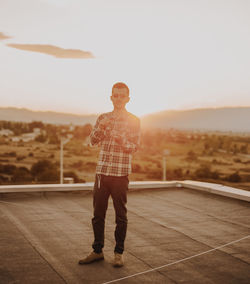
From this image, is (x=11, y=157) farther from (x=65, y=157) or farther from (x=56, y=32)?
(x=56, y=32)

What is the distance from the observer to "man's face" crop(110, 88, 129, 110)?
2.90 meters

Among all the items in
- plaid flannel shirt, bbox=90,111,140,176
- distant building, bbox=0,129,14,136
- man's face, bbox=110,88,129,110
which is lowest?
distant building, bbox=0,129,14,136

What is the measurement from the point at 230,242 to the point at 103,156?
4.76ft

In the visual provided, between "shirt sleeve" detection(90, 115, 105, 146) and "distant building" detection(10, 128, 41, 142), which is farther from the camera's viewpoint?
"distant building" detection(10, 128, 41, 142)

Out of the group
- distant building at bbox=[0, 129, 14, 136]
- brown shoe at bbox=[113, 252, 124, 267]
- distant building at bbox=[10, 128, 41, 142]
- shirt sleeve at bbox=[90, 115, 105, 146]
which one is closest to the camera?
brown shoe at bbox=[113, 252, 124, 267]

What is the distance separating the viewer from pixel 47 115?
206 feet

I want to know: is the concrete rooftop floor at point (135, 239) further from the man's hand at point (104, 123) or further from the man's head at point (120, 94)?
the man's head at point (120, 94)

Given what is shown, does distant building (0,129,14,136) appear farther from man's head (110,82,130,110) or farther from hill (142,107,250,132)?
man's head (110,82,130,110)

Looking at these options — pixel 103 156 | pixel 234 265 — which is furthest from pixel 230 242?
pixel 103 156

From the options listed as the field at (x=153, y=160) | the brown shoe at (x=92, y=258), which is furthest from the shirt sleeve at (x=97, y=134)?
the field at (x=153, y=160)

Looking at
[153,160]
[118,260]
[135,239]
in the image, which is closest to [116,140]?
[118,260]

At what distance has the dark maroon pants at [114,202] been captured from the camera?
2.86 meters

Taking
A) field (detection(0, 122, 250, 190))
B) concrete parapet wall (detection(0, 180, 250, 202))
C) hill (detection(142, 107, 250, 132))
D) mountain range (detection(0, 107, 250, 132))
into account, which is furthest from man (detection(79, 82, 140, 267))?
hill (detection(142, 107, 250, 132))

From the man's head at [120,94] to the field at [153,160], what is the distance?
87.8 ft
